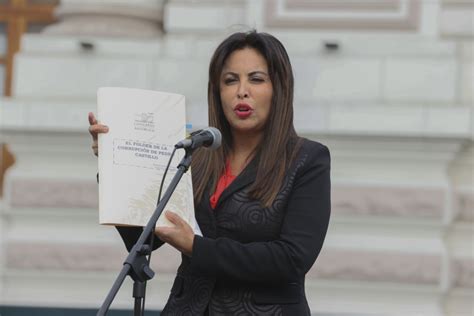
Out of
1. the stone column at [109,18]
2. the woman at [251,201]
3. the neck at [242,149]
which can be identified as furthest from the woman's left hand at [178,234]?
the stone column at [109,18]

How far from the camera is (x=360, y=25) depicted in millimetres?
8508

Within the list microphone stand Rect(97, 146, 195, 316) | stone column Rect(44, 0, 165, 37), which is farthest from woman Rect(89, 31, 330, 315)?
stone column Rect(44, 0, 165, 37)

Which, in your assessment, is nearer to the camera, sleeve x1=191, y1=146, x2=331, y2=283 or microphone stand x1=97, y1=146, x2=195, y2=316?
microphone stand x1=97, y1=146, x2=195, y2=316

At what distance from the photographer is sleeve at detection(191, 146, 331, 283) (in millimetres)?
4016

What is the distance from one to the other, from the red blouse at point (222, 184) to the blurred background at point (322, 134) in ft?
13.7

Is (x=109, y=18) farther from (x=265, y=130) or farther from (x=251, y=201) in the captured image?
(x=251, y=201)

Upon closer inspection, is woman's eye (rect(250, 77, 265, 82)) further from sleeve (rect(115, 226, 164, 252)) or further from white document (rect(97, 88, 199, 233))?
sleeve (rect(115, 226, 164, 252))

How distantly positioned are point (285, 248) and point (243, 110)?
1.44 feet

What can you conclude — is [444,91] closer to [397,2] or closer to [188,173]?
[397,2]

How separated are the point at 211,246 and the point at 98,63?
491 centimetres

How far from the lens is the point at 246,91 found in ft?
13.7

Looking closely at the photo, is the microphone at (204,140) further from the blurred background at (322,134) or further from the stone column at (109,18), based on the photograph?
the stone column at (109,18)

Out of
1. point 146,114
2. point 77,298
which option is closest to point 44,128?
point 77,298

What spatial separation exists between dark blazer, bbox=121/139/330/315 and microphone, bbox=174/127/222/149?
22 cm
